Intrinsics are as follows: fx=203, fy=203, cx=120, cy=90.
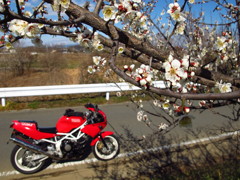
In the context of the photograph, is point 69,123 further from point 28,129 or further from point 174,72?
point 174,72

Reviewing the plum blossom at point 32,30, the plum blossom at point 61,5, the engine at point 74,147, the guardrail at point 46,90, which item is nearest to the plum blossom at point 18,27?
the plum blossom at point 32,30

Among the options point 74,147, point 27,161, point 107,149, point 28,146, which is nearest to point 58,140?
point 74,147

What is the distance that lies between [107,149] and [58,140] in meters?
0.92

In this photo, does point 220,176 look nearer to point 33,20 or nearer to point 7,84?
point 33,20

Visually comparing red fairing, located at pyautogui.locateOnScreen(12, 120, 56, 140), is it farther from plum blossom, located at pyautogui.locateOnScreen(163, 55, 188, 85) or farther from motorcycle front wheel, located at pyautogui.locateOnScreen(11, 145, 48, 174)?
plum blossom, located at pyautogui.locateOnScreen(163, 55, 188, 85)

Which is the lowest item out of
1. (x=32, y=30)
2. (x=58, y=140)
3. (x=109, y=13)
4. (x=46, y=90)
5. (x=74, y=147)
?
(x=46, y=90)

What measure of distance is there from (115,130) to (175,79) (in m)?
4.24

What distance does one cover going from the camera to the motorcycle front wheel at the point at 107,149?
3.79 m

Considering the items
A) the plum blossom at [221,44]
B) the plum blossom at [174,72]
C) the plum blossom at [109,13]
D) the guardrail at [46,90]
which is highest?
the plum blossom at [109,13]

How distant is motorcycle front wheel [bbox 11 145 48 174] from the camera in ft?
11.0

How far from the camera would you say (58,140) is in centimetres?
349

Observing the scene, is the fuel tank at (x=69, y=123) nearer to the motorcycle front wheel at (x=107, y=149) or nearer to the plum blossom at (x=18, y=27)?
the motorcycle front wheel at (x=107, y=149)

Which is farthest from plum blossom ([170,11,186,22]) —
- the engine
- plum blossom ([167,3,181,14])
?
the engine

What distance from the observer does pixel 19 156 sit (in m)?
3.54
